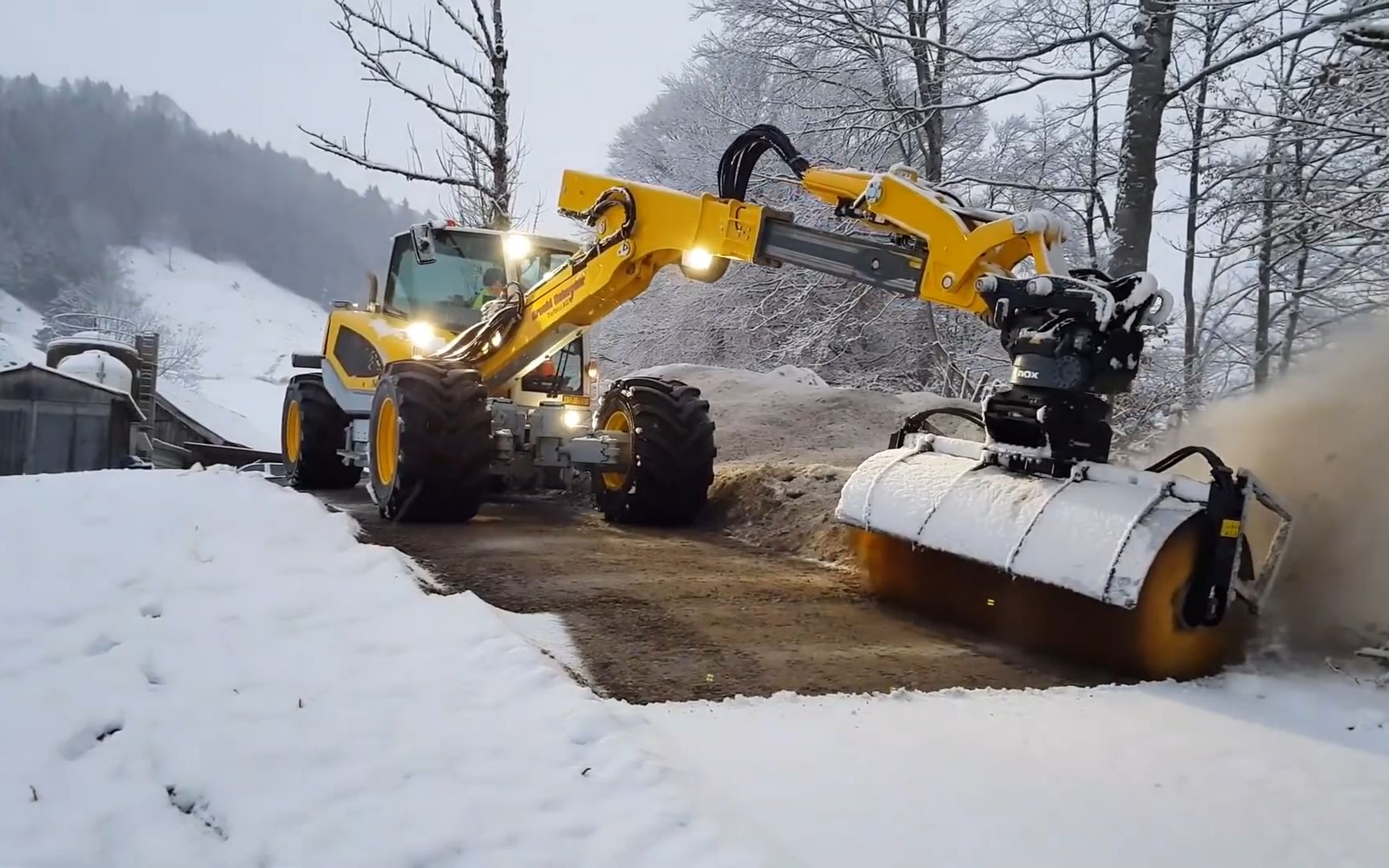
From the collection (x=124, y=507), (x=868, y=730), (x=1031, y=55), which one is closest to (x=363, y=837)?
(x=868, y=730)

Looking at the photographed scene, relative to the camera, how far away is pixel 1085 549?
423cm

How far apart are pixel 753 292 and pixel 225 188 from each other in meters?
77.0

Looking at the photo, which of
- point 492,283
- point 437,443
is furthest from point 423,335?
point 437,443

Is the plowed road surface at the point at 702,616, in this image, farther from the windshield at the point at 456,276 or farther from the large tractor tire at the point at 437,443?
the windshield at the point at 456,276

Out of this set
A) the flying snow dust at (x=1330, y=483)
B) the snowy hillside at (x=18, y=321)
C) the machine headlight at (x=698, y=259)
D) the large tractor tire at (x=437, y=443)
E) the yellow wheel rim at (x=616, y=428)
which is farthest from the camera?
the snowy hillside at (x=18, y=321)

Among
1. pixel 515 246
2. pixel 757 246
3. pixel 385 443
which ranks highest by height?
pixel 515 246

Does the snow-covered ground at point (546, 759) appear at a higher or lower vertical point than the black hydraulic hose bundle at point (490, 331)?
lower

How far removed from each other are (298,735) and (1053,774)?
2295mm

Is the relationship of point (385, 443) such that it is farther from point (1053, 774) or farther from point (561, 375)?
point (1053, 774)

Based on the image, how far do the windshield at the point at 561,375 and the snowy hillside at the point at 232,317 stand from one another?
145 ft

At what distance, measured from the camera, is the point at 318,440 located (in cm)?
984

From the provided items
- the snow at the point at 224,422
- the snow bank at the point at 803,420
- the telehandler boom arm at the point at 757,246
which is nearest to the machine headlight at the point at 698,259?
the telehandler boom arm at the point at 757,246

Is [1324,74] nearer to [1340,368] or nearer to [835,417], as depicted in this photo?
[1340,368]

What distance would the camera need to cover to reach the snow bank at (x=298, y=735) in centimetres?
235
